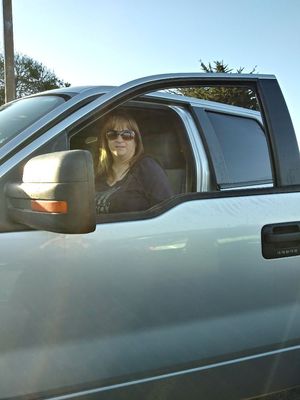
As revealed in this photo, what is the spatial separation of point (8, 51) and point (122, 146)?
26.9 ft

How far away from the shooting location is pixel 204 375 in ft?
7.37

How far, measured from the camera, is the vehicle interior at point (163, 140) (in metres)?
3.02

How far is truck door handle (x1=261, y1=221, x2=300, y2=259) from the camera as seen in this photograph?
94.1 inches

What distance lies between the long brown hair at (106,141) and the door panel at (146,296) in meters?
0.72

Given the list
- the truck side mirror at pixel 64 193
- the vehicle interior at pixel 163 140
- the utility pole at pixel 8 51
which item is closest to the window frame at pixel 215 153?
the vehicle interior at pixel 163 140

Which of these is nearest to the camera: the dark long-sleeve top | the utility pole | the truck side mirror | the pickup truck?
the truck side mirror

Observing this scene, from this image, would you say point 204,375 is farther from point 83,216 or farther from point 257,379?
point 83,216

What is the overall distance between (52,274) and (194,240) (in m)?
0.65

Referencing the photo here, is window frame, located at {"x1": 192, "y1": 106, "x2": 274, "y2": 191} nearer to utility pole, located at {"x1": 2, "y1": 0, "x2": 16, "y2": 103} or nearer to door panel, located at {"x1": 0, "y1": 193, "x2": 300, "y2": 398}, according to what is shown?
door panel, located at {"x1": 0, "y1": 193, "x2": 300, "y2": 398}

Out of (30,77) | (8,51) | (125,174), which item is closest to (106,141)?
(125,174)

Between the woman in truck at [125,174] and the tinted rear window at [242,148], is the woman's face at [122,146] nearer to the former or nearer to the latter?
the woman in truck at [125,174]

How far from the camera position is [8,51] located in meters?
10.1

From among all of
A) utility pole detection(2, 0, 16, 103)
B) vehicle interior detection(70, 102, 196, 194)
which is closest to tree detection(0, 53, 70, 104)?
utility pole detection(2, 0, 16, 103)

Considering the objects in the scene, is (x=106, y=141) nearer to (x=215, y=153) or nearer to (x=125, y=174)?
(x=125, y=174)
